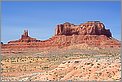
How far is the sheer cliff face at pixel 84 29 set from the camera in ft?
184

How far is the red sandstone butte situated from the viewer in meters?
52.2

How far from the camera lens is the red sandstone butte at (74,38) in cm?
5222

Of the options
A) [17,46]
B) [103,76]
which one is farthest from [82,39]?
[103,76]

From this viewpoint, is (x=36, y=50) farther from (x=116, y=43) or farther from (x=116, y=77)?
(x=116, y=77)

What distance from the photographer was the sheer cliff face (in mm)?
56125

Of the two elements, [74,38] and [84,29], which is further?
[84,29]

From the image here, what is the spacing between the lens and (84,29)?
188 feet

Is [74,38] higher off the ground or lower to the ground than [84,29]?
lower

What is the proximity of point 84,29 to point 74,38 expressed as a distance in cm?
322

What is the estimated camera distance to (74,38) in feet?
182

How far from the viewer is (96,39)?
54156 mm

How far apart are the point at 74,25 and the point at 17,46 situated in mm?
11847

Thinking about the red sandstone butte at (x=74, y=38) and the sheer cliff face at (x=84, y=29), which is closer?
the red sandstone butte at (x=74, y=38)

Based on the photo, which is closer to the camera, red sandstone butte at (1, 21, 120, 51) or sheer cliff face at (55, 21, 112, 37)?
red sandstone butte at (1, 21, 120, 51)
